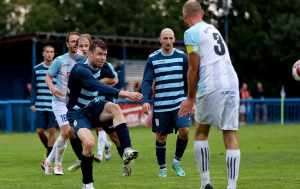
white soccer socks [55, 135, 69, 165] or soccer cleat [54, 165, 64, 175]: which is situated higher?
white soccer socks [55, 135, 69, 165]

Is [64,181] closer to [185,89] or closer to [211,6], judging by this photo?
[185,89]

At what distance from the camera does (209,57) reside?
267 inches

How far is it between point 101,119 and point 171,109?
6.62 ft

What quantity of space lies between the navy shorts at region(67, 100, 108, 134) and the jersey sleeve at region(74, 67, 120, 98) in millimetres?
388

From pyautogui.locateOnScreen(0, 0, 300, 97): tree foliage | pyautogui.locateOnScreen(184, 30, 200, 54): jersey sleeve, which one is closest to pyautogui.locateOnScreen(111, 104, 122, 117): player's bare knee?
pyautogui.locateOnScreen(184, 30, 200, 54): jersey sleeve

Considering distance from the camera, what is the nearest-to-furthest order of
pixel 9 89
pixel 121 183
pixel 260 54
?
pixel 121 183 → pixel 9 89 → pixel 260 54

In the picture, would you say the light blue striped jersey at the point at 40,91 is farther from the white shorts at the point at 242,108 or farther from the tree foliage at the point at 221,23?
the tree foliage at the point at 221,23

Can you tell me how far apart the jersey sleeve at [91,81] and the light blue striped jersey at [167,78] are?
209 cm

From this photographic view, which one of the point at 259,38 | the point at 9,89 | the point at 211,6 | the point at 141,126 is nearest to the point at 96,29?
the point at 211,6

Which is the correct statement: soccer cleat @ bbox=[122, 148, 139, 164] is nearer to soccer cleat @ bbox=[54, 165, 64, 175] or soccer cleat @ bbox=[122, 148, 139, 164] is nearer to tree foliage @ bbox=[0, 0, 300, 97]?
soccer cleat @ bbox=[54, 165, 64, 175]

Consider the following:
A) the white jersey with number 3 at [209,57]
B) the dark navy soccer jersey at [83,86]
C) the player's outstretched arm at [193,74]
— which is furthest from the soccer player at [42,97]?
the white jersey with number 3 at [209,57]

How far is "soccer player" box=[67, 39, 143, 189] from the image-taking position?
7.51 metres

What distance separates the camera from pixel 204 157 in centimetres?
706

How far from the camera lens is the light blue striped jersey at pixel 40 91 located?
39.7ft
